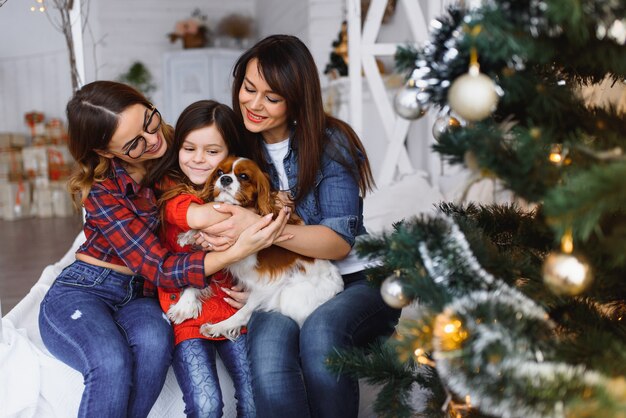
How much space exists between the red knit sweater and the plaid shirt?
0.05 meters

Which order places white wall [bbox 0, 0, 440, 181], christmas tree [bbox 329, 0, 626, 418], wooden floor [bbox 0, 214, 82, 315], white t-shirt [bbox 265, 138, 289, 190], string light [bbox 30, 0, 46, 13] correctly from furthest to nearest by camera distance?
1. white wall [bbox 0, 0, 440, 181]
2. wooden floor [bbox 0, 214, 82, 315]
3. string light [bbox 30, 0, 46, 13]
4. white t-shirt [bbox 265, 138, 289, 190]
5. christmas tree [bbox 329, 0, 626, 418]

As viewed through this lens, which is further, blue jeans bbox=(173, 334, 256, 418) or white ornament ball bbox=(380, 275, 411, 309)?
blue jeans bbox=(173, 334, 256, 418)

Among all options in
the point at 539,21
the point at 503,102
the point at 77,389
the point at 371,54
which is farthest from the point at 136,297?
the point at 371,54

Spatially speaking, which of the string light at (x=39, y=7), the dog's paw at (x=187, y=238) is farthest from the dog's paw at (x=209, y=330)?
the string light at (x=39, y=7)

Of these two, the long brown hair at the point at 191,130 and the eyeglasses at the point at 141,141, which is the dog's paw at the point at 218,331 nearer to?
the long brown hair at the point at 191,130

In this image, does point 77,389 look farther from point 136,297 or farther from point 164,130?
point 164,130

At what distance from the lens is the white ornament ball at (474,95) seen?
811mm

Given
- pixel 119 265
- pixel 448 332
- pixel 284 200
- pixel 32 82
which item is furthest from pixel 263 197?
pixel 32 82

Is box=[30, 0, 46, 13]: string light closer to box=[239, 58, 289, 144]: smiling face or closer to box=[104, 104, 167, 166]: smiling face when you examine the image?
box=[104, 104, 167, 166]: smiling face

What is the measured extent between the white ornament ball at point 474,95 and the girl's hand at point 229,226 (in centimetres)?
87

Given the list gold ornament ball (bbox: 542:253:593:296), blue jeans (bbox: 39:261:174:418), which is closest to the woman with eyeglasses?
blue jeans (bbox: 39:261:174:418)

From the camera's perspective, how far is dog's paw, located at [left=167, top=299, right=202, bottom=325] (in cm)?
161

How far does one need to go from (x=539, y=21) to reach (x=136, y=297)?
132 cm

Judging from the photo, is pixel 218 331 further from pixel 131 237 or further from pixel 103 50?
pixel 103 50
